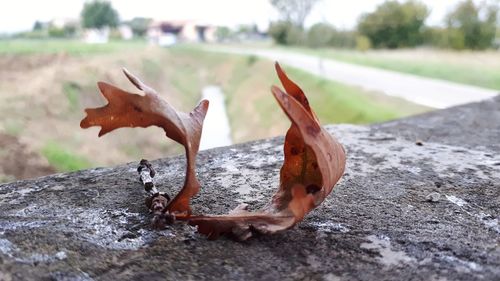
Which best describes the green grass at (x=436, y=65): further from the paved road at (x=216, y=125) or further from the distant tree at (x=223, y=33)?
the distant tree at (x=223, y=33)

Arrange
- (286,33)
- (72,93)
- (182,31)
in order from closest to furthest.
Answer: (72,93) → (286,33) → (182,31)

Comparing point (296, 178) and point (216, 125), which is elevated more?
point (296, 178)

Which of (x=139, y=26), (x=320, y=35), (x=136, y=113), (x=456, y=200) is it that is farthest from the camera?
(x=139, y=26)

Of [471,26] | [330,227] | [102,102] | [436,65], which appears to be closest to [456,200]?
[330,227]

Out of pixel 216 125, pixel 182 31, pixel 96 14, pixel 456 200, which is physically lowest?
pixel 216 125

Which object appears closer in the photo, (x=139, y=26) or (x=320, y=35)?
(x=320, y=35)

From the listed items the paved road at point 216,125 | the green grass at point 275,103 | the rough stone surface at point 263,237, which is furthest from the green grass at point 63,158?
the rough stone surface at point 263,237

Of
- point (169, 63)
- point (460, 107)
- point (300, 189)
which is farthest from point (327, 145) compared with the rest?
point (169, 63)

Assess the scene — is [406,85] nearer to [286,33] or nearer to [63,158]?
[63,158]
